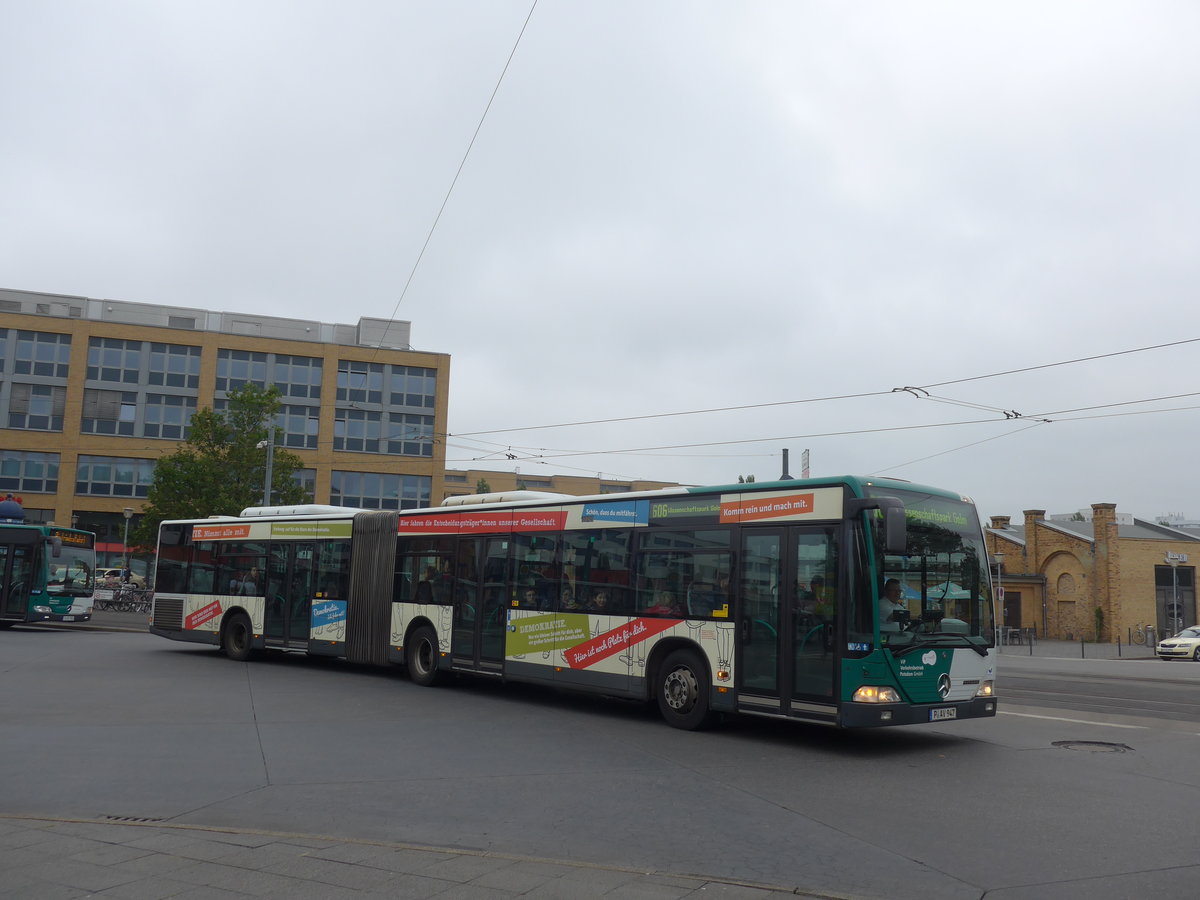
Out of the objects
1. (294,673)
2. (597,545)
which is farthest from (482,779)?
(294,673)

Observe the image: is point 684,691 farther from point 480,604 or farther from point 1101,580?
point 1101,580

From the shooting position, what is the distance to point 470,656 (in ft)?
51.4

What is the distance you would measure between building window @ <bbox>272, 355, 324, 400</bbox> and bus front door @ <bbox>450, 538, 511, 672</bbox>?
50.4m

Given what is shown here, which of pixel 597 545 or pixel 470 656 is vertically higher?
pixel 597 545

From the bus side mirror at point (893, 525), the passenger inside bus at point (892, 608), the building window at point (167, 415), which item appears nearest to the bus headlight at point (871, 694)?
the passenger inside bus at point (892, 608)

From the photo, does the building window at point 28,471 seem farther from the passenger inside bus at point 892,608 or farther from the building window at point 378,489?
the passenger inside bus at point 892,608

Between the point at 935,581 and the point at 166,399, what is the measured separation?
2331 inches

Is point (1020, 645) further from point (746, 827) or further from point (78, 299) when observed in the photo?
point (78, 299)

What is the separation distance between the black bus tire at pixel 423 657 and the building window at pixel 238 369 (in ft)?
160

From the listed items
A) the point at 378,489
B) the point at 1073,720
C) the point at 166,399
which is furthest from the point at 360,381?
the point at 1073,720

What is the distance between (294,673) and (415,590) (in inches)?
131

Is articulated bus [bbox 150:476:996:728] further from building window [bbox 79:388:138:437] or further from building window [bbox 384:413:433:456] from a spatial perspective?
building window [bbox 79:388:138:437]

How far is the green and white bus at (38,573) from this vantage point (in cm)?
2812

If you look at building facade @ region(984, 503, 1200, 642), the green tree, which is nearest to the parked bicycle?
the green tree
